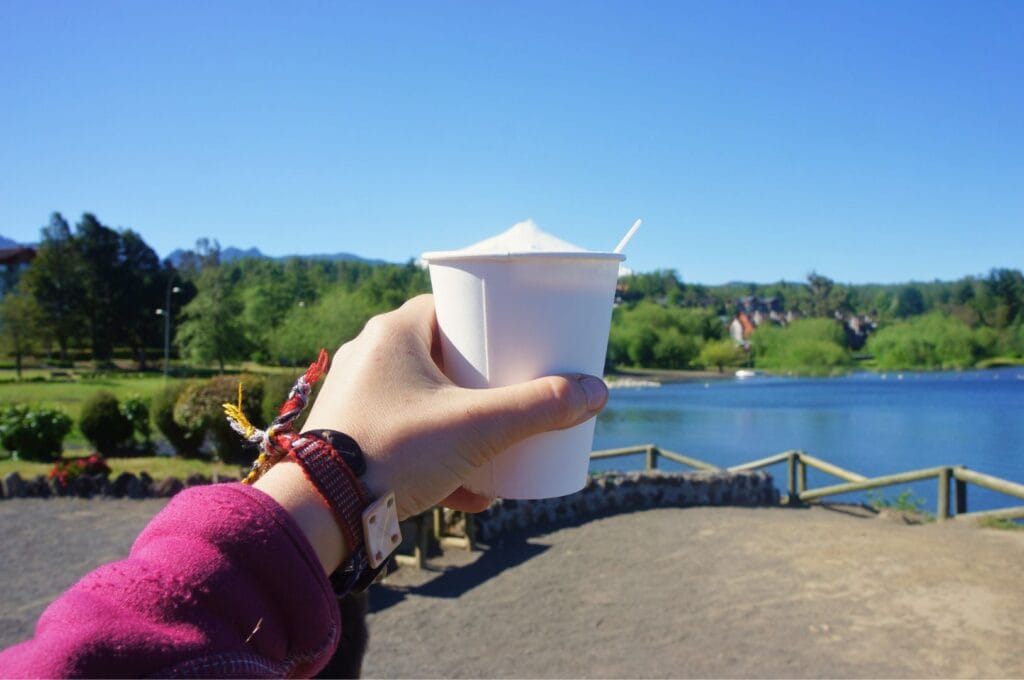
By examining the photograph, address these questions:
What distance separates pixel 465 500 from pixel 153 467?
13.5 meters

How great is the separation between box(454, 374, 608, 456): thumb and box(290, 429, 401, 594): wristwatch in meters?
0.24

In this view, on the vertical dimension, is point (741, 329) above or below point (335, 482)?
below

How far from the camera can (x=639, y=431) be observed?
20.1m

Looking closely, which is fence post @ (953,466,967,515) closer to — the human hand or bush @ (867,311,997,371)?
the human hand

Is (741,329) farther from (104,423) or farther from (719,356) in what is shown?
(104,423)

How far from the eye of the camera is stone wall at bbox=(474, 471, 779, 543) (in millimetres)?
9422

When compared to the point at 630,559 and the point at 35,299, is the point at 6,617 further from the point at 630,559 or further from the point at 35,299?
the point at 35,299

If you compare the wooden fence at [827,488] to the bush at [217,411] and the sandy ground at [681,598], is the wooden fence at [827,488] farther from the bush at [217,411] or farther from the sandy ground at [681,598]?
the bush at [217,411]

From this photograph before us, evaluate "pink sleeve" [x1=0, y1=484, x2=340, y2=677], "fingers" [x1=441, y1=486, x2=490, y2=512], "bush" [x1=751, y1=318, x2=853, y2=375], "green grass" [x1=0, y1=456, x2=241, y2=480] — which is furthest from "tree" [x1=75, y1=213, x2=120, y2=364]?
"pink sleeve" [x1=0, y1=484, x2=340, y2=677]

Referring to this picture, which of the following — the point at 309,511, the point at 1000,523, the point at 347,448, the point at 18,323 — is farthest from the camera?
the point at 18,323

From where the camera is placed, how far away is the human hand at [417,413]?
3.92 ft

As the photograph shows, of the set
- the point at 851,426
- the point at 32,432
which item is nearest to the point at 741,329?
the point at 851,426

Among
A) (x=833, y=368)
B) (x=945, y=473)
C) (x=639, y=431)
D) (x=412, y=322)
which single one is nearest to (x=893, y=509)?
(x=945, y=473)

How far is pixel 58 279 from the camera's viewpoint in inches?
1608
